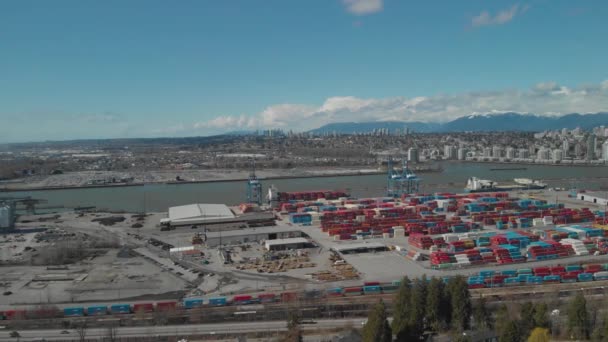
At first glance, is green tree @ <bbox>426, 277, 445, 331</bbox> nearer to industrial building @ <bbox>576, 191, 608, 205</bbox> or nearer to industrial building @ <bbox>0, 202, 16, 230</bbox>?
industrial building @ <bbox>0, 202, 16, 230</bbox>

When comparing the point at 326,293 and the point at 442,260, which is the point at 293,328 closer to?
the point at 326,293

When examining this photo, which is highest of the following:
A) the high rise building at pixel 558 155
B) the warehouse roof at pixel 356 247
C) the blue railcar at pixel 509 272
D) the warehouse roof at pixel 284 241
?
the high rise building at pixel 558 155

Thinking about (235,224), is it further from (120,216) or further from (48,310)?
(48,310)

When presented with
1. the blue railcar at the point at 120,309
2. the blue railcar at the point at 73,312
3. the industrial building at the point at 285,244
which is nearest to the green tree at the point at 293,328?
the blue railcar at the point at 120,309

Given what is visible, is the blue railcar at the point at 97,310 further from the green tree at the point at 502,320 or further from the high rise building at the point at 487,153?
the high rise building at the point at 487,153

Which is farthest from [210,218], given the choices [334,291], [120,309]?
[334,291]
